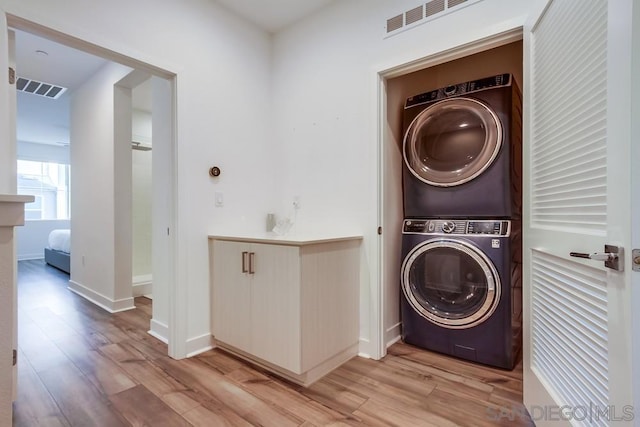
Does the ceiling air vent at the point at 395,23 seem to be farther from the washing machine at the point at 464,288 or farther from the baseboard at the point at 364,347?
the baseboard at the point at 364,347

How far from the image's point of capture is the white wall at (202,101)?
1.82m

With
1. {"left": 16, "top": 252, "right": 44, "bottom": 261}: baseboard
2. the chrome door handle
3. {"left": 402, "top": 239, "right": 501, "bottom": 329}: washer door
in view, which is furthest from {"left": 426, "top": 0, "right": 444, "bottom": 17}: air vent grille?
{"left": 16, "top": 252, "right": 44, "bottom": 261}: baseboard

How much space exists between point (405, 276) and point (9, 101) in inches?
99.7

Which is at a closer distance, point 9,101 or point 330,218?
point 9,101

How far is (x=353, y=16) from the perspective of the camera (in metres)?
2.24

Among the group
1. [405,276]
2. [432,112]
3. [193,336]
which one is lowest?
[193,336]

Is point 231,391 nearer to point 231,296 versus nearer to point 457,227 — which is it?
point 231,296

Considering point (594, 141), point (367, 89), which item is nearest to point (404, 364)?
point (594, 141)

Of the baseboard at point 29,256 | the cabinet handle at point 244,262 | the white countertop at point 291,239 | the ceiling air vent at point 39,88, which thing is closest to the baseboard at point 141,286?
the white countertop at point 291,239

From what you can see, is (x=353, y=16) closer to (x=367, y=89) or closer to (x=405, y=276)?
(x=367, y=89)

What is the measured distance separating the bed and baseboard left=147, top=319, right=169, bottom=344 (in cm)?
340

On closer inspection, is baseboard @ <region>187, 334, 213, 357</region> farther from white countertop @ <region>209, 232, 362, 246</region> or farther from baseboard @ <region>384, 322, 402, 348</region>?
baseboard @ <region>384, 322, 402, 348</region>

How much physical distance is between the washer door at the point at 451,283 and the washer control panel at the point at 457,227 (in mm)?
85

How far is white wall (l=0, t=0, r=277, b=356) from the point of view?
5.97 ft
